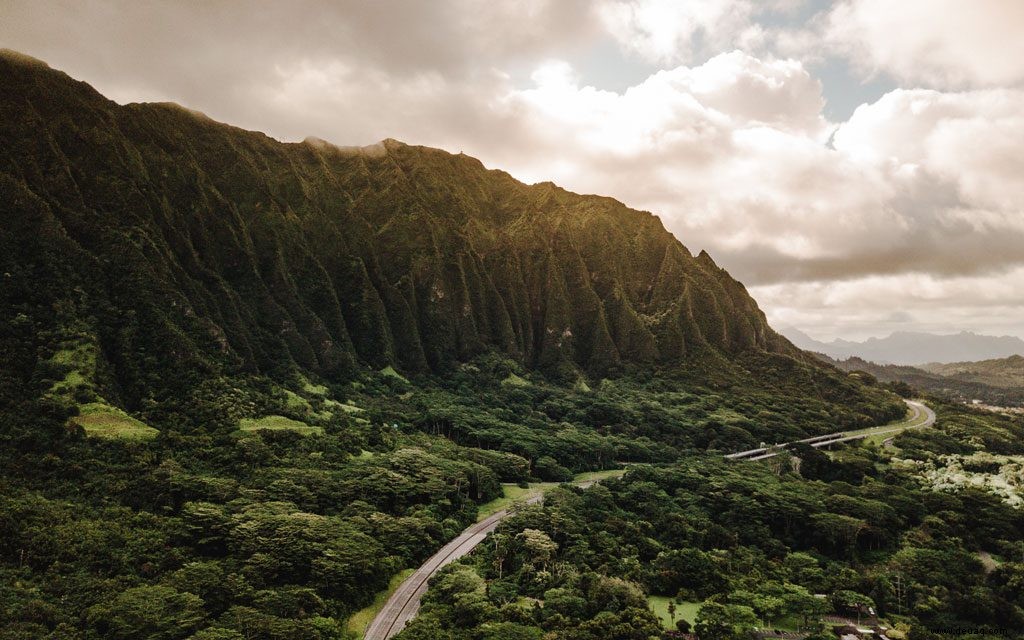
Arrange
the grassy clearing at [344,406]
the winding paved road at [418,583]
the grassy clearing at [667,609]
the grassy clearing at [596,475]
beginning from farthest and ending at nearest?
the grassy clearing at [344,406] < the grassy clearing at [596,475] < the grassy clearing at [667,609] < the winding paved road at [418,583]

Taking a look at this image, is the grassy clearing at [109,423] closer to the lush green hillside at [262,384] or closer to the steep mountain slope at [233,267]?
the lush green hillside at [262,384]

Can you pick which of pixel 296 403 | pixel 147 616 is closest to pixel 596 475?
pixel 296 403

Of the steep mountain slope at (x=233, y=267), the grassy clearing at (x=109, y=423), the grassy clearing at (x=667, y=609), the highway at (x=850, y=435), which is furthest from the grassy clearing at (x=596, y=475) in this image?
the grassy clearing at (x=109, y=423)

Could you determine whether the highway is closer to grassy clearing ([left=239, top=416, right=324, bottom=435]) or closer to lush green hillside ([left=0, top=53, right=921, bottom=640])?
lush green hillside ([left=0, top=53, right=921, bottom=640])

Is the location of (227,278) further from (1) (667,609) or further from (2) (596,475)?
(1) (667,609)

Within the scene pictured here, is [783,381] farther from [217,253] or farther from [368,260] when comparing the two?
[217,253]

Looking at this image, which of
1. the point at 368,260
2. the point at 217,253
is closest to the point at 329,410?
the point at 217,253
